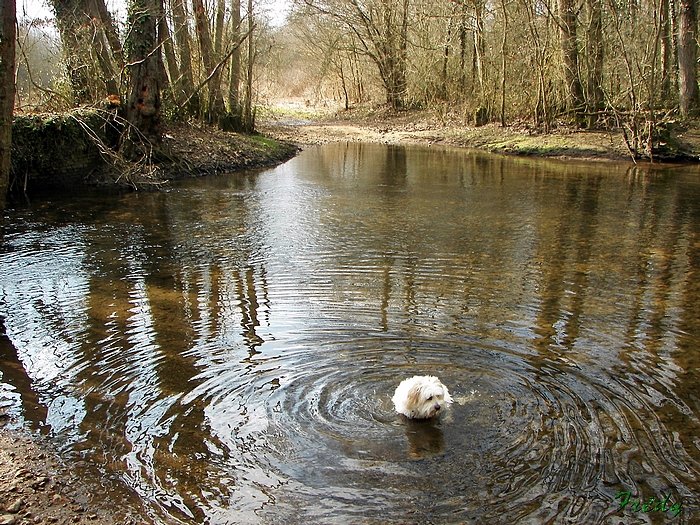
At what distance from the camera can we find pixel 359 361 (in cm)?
578

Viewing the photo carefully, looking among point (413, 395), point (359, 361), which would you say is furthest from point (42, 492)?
point (359, 361)

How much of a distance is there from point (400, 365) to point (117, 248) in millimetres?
5888

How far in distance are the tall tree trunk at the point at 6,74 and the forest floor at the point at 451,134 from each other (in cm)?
1814

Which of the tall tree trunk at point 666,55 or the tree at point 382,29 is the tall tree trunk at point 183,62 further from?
the tree at point 382,29

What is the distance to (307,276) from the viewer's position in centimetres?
834

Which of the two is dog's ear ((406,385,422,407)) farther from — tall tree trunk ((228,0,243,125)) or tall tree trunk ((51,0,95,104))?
tall tree trunk ((228,0,243,125))

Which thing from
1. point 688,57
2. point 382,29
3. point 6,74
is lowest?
point 6,74

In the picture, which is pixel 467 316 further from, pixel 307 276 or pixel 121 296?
pixel 121 296

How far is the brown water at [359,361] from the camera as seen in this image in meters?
4.08

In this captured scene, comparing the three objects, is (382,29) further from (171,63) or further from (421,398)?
(421,398)

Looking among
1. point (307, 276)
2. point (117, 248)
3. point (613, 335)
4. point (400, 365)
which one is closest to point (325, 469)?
point (400, 365)

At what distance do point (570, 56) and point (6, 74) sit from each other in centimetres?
2066

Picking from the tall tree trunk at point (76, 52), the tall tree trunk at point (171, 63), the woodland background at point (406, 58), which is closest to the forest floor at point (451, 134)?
the woodland background at point (406, 58)

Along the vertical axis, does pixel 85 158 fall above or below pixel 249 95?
below
